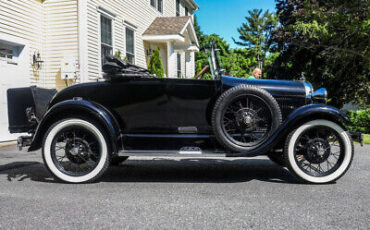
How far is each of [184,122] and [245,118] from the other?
76 centimetres

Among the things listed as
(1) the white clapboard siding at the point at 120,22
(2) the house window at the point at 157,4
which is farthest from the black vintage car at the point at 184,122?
(2) the house window at the point at 157,4

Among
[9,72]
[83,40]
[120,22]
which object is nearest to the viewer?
[9,72]

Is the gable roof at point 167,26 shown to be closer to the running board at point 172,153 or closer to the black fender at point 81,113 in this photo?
the black fender at point 81,113

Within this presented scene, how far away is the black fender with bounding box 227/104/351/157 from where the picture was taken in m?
3.52

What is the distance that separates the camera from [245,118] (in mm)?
3623

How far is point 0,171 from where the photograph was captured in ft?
15.0

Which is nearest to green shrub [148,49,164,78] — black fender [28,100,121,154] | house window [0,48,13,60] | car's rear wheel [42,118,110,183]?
house window [0,48,13,60]

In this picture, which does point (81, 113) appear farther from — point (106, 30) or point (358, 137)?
point (106, 30)

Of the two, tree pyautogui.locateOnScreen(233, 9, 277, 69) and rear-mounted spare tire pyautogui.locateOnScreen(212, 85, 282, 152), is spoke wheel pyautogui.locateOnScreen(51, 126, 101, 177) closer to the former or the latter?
rear-mounted spare tire pyautogui.locateOnScreen(212, 85, 282, 152)

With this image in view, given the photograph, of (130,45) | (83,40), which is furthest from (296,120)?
(130,45)

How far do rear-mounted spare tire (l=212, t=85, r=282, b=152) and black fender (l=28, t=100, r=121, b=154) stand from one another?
122cm

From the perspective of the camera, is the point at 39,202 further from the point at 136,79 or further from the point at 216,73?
the point at 216,73

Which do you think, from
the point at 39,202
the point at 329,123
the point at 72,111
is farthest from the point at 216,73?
the point at 39,202

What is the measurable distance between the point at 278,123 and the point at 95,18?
809cm
